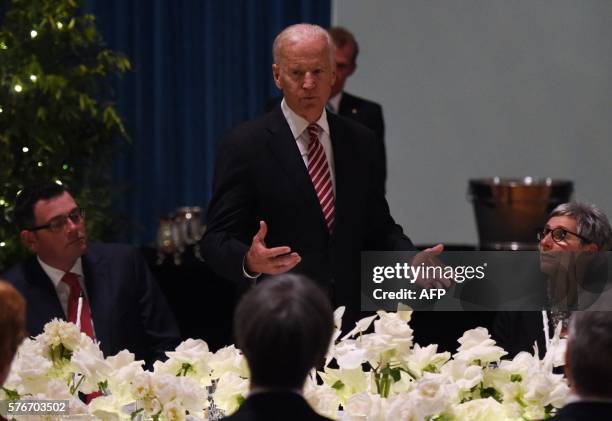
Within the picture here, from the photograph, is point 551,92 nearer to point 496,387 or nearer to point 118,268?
point 118,268

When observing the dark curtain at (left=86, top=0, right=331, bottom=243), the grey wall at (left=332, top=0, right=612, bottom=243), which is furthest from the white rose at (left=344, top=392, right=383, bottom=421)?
the grey wall at (left=332, top=0, right=612, bottom=243)

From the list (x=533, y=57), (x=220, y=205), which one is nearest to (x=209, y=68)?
(x=533, y=57)

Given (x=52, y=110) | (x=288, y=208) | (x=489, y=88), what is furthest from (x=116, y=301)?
(x=489, y=88)

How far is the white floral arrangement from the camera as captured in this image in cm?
213

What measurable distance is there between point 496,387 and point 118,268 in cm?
178

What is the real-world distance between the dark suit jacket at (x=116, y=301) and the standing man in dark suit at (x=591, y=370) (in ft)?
6.38

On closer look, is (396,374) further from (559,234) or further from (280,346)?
(559,234)

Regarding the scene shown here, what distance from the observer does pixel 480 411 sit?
2.15m

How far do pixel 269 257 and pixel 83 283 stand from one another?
3.40 ft

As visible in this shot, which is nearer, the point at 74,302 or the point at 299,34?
the point at 299,34

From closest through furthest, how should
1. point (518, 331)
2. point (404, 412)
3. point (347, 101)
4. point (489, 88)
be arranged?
1. point (404, 412)
2. point (518, 331)
3. point (347, 101)
4. point (489, 88)

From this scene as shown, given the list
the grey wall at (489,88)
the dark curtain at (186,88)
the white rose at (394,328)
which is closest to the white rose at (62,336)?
the white rose at (394,328)

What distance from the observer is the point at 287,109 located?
134 inches

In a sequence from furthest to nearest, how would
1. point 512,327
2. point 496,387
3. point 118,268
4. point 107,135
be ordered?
point 107,135 → point 118,268 → point 512,327 → point 496,387
